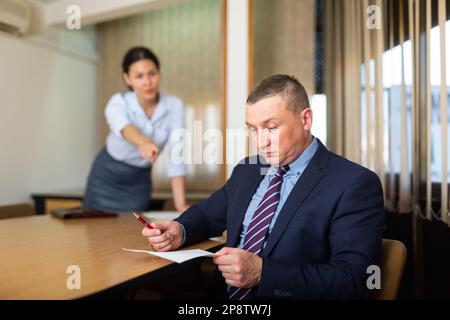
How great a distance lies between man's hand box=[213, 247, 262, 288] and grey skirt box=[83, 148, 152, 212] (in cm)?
155

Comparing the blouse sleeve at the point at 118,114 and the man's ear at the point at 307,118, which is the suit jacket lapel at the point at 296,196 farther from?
the blouse sleeve at the point at 118,114

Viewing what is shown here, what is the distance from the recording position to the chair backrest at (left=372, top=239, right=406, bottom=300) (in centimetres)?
118

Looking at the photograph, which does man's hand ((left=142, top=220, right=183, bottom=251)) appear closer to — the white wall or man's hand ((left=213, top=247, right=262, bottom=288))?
man's hand ((left=213, top=247, right=262, bottom=288))

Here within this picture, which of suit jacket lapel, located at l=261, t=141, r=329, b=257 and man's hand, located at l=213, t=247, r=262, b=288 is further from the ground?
A: suit jacket lapel, located at l=261, t=141, r=329, b=257

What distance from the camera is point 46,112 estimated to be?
3.92m

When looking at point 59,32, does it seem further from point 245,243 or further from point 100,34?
point 245,243

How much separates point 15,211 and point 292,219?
172 centimetres

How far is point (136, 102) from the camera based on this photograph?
253cm

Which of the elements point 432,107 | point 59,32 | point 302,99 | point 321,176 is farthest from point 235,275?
point 59,32

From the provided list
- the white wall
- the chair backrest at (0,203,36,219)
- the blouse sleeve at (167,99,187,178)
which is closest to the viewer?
the chair backrest at (0,203,36,219)

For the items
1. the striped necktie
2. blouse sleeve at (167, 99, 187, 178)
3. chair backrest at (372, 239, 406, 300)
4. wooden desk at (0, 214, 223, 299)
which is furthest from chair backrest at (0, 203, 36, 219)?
chair backrest at (372, 239, 406, 300)

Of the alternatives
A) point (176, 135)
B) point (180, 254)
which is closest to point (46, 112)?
point (176, 135)

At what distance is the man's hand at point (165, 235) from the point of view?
4.35 feet
